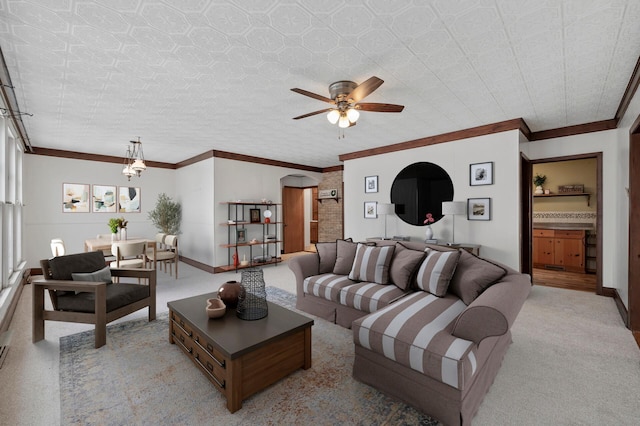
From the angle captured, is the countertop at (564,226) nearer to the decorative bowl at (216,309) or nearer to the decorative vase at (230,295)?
the decorative vase at (230,295)

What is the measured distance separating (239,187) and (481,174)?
475 cm

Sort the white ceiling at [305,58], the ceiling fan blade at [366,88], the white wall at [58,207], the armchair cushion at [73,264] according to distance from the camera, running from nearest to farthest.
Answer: the white ceiling at [305,58]
the ceiling fan blade at [366,88]
the armchair cushion at [73,264]
the white wall at [58,207]

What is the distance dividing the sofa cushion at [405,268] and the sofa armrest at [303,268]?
1025 millimetres

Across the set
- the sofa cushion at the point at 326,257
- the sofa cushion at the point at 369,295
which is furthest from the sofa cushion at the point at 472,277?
the sofa cushion at the point at 326,257

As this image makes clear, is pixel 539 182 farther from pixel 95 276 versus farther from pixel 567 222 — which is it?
pixel 95 276

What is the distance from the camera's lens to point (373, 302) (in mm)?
2861

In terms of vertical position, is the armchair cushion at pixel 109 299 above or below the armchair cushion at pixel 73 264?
below

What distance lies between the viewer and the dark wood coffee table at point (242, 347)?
6.24 ft

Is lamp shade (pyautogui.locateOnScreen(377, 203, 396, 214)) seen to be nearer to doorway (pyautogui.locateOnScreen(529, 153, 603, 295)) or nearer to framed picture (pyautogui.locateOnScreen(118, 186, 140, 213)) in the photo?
doorway (pyautogui.locateOnScreen(529, 153, 603, 295))

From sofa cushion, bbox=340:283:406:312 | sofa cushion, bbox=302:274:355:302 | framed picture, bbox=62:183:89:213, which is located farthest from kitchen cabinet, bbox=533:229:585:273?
framed picture, bbox=62:183:89:213

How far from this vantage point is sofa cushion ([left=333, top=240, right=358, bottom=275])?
3600 millimetres

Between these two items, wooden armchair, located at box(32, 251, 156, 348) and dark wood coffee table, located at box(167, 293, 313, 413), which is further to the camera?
wooden armchair, located at box(32, 251, 156, 348)

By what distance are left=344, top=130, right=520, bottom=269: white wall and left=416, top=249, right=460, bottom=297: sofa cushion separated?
2098mm

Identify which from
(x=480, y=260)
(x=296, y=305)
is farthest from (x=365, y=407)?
(x=296, y=305)
